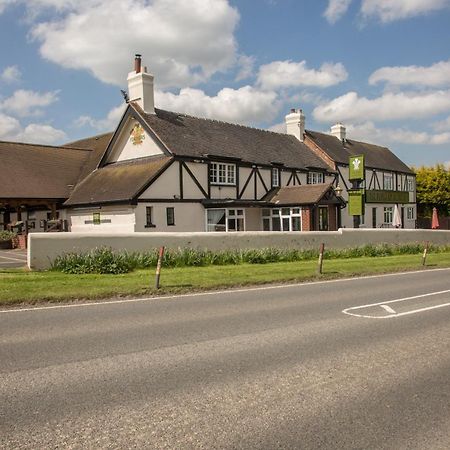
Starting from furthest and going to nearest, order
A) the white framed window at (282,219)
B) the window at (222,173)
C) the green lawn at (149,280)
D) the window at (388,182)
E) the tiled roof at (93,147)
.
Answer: the window at (388,182)
the tiled roof at (93,147)
the white framed window at (282,219)
the window at (222,173)
the green lawn at (149,280)

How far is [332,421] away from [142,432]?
1793mm

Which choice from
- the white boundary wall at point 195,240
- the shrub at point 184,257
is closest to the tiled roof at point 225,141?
the white boundary wall at point 195,240

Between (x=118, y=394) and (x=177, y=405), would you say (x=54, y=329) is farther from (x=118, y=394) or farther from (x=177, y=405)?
(x=177, y=405)

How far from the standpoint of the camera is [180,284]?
13867mm

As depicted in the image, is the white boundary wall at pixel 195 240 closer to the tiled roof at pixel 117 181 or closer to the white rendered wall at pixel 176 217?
the white rendered wall at pixel 176 217

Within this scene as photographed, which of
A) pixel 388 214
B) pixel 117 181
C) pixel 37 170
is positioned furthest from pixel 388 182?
pixel 37 170

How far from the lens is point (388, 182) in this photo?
49.6 m

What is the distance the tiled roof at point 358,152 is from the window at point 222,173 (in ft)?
43.6

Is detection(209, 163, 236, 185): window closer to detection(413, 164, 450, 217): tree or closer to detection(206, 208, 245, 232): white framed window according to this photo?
detection(206, 208, 245, 232): white framed window

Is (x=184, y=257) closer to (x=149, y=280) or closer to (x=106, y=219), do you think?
(x=149, y=280)

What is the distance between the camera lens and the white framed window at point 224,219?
98.9 ft

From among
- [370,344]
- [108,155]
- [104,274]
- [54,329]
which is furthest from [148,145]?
[370,344]

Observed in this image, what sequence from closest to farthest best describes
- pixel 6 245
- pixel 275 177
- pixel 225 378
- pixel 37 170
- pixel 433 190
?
pixel 225 378, pixel 6 245, pixel 37 170, pixel 275 177, pixel 433 190

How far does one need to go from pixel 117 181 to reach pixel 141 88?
6.25 meters
